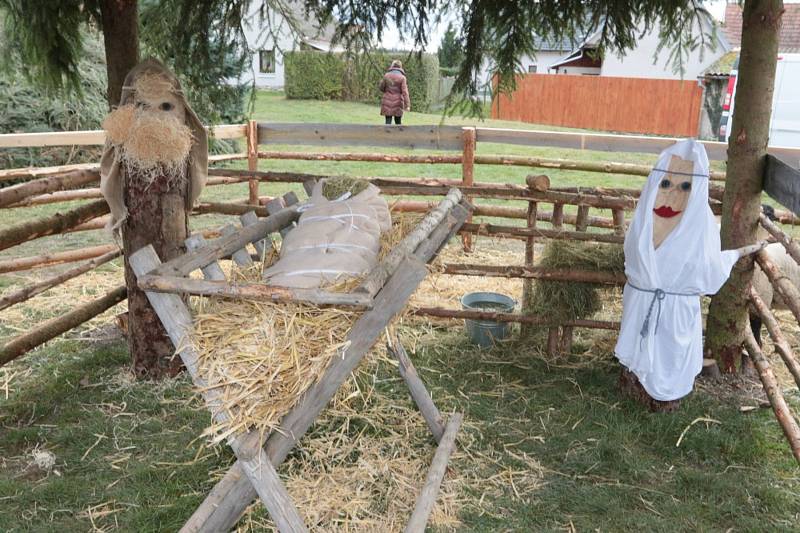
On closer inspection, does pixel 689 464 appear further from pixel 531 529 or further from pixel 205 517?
pixel 205 517

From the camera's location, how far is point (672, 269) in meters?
3.82

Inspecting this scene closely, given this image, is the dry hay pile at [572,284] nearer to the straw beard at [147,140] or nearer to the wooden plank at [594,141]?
the straw beard at [147,140]

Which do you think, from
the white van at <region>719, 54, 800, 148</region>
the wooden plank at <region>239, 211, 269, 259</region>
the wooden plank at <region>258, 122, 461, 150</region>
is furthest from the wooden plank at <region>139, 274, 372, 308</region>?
the white van at <region>719, 54, 800, 148</region>

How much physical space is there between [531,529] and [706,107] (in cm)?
1822

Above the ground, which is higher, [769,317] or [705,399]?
[769,317]

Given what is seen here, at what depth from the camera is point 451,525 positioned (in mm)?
3211

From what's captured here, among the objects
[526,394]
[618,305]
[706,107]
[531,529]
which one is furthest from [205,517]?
[706,107]

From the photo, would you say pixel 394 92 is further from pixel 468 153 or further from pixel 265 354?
pixel 265 354

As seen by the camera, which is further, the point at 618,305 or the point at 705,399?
the point at 618,305

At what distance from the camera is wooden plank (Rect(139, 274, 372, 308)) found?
2.28m

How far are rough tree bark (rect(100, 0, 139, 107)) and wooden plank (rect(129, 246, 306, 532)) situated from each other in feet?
7.37

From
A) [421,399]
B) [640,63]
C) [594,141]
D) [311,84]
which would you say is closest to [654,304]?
[421,399]

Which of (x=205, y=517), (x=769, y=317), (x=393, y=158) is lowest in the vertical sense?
(x=205, y=517)

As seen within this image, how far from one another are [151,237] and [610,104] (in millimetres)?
18969
